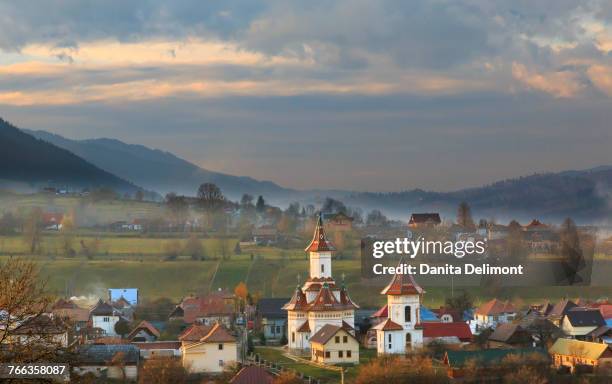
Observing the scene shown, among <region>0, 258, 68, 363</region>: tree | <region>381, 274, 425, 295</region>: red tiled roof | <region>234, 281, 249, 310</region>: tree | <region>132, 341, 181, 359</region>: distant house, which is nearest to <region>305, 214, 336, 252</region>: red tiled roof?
<region>381, 274, 425, 295</region>: red tiled roof

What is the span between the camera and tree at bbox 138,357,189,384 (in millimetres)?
42875

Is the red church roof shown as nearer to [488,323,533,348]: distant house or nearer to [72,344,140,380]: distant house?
[488,323,533,348]: distant house

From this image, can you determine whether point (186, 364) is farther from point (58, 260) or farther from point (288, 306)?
point (58, 260)

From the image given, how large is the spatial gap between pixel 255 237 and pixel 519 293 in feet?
86.7

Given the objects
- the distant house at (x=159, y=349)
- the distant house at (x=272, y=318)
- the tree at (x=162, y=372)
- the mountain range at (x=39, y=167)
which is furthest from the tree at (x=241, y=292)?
the mountain range at (x=39, y=167)

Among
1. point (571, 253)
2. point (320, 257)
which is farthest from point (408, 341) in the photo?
point (571, 253)

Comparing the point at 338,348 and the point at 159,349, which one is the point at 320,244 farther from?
the point at 159,349

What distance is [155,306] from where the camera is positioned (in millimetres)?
70625

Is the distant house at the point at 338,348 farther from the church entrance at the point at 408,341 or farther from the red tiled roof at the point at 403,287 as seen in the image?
the red tiled roof at the point at 403,287

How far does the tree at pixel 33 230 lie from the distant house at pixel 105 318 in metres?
24.6

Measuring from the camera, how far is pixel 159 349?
51875 millimetres

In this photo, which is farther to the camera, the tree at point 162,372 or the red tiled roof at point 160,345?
the red tiled roof at point 160,345

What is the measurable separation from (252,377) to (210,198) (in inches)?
2949

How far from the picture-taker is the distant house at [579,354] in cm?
4778
